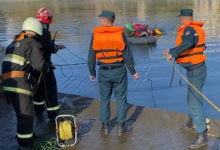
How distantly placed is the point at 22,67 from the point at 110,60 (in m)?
1.27

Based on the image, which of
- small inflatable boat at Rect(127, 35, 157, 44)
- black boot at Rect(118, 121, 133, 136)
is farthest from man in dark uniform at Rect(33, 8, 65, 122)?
small inflatable boat at Rect(127, 35, 157, 44)

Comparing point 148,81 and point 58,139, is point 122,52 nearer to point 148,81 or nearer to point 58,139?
point 58,139

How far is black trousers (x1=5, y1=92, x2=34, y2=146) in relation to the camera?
154 inches

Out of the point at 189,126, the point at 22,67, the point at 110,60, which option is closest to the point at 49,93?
the point at 22,67

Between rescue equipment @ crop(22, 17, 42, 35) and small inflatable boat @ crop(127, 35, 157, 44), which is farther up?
rescue equipment @ crop(22, 17, 42, 35)

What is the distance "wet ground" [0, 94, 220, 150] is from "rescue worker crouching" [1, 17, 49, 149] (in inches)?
29.6

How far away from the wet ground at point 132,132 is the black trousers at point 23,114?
15.8 inches

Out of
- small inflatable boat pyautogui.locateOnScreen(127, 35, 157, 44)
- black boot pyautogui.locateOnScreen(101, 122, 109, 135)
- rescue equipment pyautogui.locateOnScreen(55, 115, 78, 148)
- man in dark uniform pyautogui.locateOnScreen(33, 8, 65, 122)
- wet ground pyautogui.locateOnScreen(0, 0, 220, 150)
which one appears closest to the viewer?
rescue equipment pyautogui.locateOnScreen(55, 115, 78, 148)

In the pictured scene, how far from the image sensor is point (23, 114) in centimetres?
394

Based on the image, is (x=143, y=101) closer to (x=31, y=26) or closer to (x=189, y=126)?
(x=189, y=126)

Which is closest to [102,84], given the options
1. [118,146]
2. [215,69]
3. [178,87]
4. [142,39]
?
[118,146]

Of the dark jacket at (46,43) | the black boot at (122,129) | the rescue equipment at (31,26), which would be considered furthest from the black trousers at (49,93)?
the black boot at (122,129)

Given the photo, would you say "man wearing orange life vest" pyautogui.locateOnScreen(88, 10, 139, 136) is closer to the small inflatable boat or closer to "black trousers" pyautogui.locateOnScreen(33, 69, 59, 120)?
"black trousers" pyautogui.locateOnScreen(33, 69, 59, 120)

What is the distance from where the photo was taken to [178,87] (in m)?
8.20
